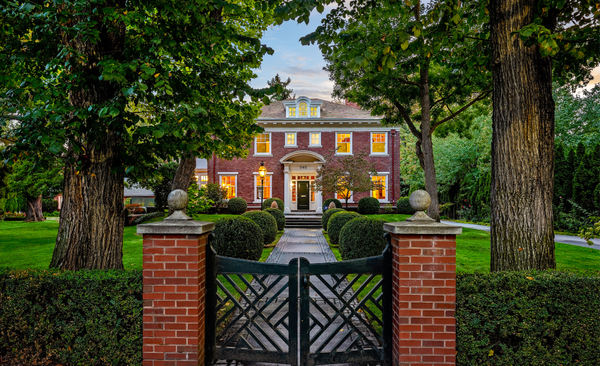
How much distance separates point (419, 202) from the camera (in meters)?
3.01

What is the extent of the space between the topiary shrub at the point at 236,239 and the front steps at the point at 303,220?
11.6m

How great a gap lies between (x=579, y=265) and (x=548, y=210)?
5751 millimetres

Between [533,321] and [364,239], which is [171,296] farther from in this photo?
[364,239]

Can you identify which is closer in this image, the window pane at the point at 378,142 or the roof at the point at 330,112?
the window pane at the point at 378,142

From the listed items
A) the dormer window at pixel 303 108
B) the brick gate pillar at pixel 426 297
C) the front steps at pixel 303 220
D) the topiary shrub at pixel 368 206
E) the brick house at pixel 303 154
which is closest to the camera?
the brick gate pillar at pixel 426 297

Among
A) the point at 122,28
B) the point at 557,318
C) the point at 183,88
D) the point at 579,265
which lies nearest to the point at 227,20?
the point at 122,28

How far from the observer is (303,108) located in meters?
24.7

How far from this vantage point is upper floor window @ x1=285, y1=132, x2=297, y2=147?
81.0ft

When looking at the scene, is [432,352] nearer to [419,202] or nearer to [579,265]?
[419,202]

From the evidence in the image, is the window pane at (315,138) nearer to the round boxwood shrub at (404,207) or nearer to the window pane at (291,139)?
the window pane at (291,139)

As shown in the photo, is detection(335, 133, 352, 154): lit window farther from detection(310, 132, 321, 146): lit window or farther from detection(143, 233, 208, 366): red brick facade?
detection(143, 233, 208, 366): red brick facade

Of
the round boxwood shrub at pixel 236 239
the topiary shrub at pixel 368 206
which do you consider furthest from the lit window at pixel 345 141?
the round boxwood shrub at pixel 236 239

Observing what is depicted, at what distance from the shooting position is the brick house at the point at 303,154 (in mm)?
24031

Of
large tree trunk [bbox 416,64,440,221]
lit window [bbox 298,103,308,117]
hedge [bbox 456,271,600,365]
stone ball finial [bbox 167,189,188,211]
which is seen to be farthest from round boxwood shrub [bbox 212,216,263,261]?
lit window [bbox 298,103,308,117]
